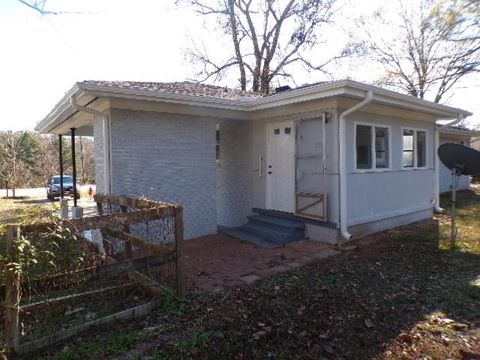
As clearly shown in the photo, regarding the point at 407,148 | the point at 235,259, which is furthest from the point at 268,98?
the point at 407,148

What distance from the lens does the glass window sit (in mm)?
8188

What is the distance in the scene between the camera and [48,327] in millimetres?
3434

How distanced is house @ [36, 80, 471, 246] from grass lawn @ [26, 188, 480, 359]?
1784 millimetres

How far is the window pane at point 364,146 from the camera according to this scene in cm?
688

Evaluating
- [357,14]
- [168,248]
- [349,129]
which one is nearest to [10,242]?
[168,248]

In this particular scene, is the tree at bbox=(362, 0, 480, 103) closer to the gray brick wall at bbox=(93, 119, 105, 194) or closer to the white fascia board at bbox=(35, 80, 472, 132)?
the white fascia board at bbox=(35, 80, 472, 132)

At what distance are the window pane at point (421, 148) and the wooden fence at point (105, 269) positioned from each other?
23.0 ft

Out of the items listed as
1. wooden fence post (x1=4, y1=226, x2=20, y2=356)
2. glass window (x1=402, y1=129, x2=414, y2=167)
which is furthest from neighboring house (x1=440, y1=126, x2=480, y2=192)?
wooden fence post (x1=4, y1=226, x2=20, y2=356)

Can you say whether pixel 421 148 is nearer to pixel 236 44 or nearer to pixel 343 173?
pixel 343 173

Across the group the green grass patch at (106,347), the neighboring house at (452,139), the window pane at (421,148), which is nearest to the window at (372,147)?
the window pane at (421,148)

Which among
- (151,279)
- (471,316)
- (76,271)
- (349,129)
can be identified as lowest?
(471,316)

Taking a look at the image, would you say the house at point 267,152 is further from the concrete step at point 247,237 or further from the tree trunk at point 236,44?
the tree trunk at point 236,44

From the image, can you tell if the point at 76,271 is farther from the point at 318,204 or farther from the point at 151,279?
the point at 318,204

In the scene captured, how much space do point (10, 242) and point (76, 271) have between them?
2.15ft
